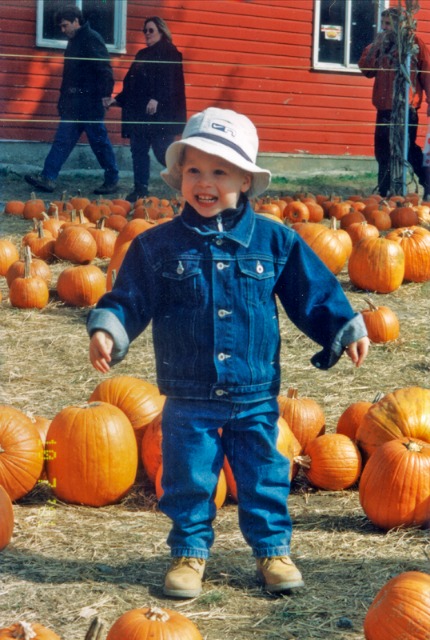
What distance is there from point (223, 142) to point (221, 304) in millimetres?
533

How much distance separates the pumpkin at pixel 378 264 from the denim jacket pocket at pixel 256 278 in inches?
182

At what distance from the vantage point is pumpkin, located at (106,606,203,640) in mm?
2791

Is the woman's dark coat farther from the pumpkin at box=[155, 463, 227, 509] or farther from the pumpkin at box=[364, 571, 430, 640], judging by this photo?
the pumpkin at box=[364, 571, 430, 640]

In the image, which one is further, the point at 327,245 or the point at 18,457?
the point at 327,245

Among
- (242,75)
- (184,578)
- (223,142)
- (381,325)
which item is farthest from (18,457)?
(242,75)

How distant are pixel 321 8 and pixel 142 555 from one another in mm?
15911

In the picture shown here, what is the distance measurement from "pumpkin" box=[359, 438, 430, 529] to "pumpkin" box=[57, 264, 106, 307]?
3.92 meters

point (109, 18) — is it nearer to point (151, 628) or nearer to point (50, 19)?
point (50, 19)

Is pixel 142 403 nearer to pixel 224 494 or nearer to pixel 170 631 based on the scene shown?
pixel 224 494

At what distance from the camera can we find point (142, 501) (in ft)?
14.6

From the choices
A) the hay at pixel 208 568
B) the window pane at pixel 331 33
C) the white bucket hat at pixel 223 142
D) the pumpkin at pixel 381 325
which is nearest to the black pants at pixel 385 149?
the window pane at pixel 331 33

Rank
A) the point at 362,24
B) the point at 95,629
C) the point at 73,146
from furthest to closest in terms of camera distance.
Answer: the point at 362,24 < the point at 73,146 < the point at 95,629

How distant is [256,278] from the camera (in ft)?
11.6

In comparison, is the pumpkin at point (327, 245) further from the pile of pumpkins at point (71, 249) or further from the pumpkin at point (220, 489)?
the pumpkin at point (220, 489)
